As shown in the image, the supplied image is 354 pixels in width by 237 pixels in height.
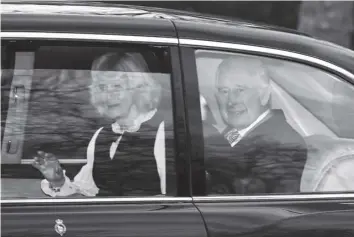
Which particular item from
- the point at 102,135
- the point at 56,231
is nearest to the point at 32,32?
the point at 102,135

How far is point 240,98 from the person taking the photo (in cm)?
361

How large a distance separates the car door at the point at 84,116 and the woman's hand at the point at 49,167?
0.06 ft

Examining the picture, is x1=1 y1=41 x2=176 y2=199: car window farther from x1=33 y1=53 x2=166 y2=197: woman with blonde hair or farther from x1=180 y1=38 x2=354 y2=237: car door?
x1=180 y1=38 x2=354 y2=237: car door

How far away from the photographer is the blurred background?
9.81 meters

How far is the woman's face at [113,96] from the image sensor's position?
3.49 meters

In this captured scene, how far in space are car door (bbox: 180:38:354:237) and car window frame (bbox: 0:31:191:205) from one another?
3 cm

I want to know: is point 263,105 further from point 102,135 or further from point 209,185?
Result: point 102,135

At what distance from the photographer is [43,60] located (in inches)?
136

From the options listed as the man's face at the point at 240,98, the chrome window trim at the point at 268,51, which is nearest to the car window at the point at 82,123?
the chrome window trim at the point at 268,51

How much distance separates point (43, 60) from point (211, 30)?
0.60m

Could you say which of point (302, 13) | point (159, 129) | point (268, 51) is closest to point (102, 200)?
point (159, 129)

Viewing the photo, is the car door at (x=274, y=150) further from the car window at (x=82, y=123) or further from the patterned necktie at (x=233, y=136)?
the car window at (x=82, y=123)

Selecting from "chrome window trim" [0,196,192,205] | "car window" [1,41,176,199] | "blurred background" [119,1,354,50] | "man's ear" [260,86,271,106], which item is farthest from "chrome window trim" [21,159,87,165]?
"blurred background" [119,1,354,50]

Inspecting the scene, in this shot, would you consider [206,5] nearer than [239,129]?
No
